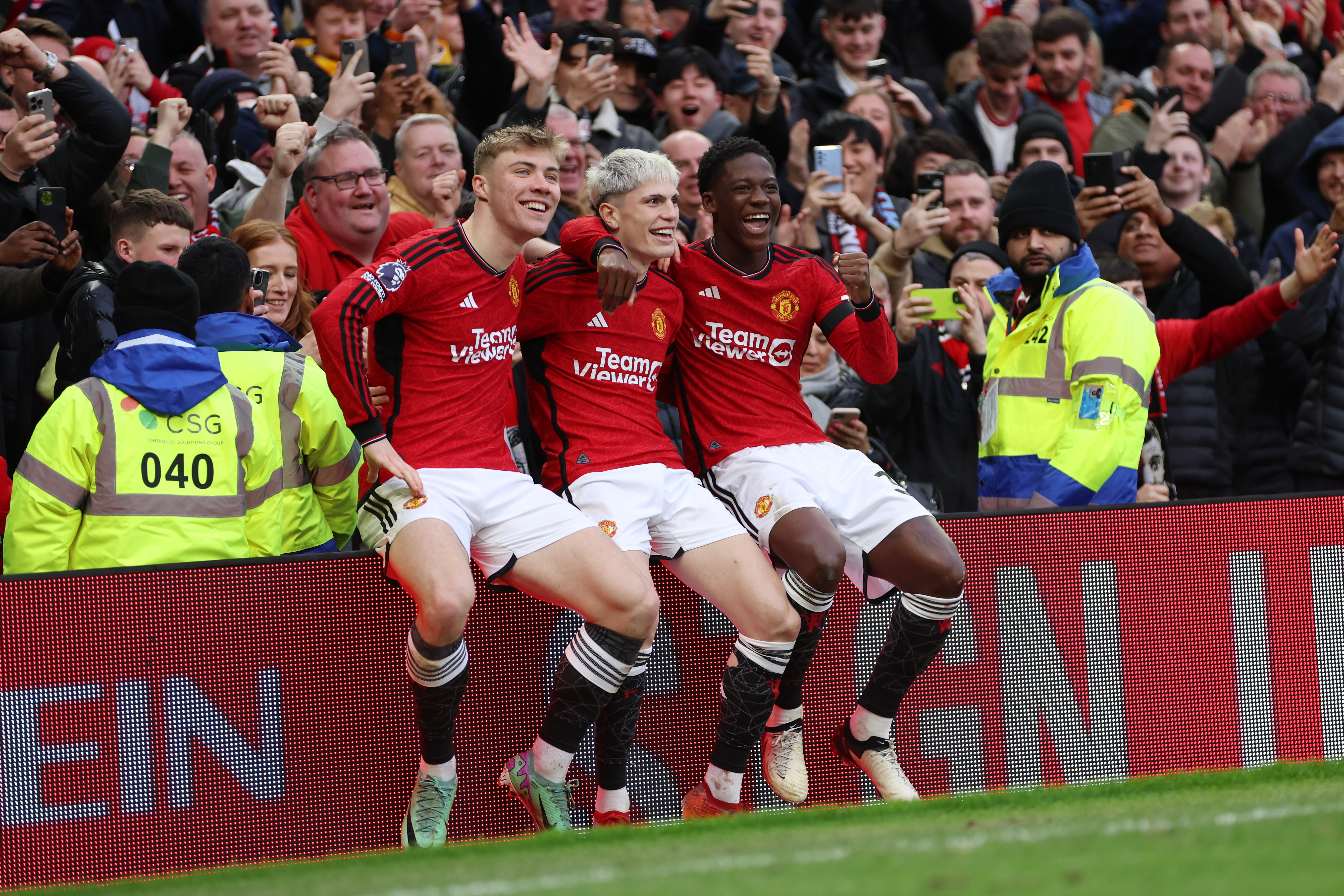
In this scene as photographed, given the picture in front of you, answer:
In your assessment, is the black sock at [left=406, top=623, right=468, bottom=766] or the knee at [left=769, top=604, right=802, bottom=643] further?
the knee at [left=769, top=604, right=802, bottom=643]

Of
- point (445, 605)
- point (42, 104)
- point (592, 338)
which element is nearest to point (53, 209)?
point (42, 104)

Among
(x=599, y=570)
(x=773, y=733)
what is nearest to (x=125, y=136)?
(x=599, y=570)

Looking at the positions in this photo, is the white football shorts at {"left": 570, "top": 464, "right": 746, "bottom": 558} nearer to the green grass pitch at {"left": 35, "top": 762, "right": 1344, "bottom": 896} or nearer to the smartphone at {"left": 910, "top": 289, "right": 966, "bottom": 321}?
the green grass pitch at {"left": 35, "top": 762, "right": 1344, "bottom": 896}

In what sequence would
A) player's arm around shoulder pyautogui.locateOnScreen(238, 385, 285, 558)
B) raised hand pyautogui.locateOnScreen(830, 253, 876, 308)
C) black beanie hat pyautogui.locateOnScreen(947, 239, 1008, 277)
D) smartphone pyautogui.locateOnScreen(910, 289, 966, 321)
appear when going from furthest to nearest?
black beanie hat pyautogui.locateOnScreen(947, 239, 1008, 277) → smartphone pyautogui.locateOnScreen(910, 289, 966, 321) → raised hand pyautogui.locateOnScreen(830, 253, 876, 308) → player's arm around shoulder pyautogui.locateOnScreen(238, 385, 285, 558)

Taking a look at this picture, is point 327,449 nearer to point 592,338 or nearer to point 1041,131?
point 592,338

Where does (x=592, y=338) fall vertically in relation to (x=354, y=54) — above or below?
below

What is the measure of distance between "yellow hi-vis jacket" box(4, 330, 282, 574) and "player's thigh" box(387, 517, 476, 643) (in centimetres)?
72

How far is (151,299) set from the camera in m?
5.85

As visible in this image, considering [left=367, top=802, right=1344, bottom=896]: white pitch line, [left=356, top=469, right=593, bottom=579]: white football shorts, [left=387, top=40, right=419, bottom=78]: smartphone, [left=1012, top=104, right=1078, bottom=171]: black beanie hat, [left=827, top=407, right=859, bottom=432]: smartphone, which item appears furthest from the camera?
[left=1012, top=104, right=1078, bottom=171]: black beanie hat

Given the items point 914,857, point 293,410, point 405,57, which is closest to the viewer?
point 914,857

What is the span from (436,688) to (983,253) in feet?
14.9

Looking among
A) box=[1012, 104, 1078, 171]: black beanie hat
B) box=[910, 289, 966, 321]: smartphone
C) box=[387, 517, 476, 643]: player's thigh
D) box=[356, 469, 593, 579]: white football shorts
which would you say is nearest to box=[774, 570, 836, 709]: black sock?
box=[356, 469, 593, 579]: white football shorts

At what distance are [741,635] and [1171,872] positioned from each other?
2.18 meters

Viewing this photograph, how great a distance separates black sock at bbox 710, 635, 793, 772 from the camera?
591 cm
